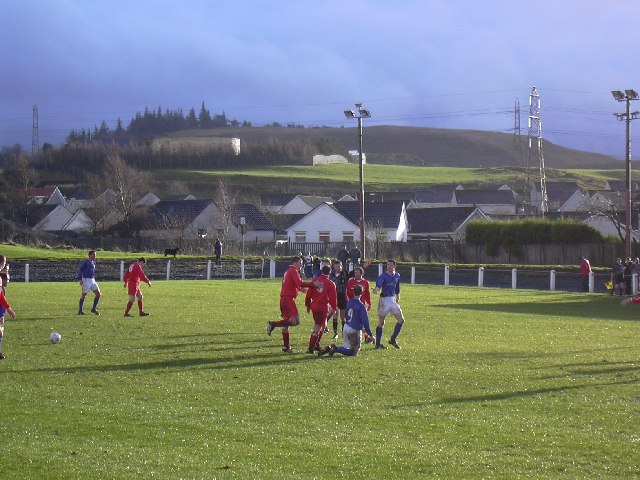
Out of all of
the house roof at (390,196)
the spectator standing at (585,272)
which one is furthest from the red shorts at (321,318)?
the house roof at (390,196)

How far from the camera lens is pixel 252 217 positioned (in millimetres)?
86188

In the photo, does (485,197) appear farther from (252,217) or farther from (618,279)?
(618,279)

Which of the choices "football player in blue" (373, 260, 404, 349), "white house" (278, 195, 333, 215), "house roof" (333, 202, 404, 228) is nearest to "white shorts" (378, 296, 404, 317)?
"football player in blue" (373, 260, 404, 349)

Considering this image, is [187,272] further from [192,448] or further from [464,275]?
[192,448]

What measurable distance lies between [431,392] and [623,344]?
9.00 m

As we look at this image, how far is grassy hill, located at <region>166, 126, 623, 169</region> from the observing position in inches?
7003

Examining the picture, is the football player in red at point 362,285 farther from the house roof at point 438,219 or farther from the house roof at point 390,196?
the house roof at point 390,196

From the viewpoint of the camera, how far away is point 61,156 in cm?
13538

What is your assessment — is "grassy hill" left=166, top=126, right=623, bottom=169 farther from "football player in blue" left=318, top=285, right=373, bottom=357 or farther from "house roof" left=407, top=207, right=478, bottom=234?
"football player in blue" left=318, top=285, right=373, bottom=357

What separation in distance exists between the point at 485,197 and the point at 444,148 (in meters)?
70.1

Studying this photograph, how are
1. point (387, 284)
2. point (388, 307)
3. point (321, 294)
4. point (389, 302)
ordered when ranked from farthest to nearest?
1. point (387, 284)
2. point (389, 302)
3. point (388, 307)
4. point (321, 294)

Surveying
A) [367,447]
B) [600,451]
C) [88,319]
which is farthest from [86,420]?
[88,319]

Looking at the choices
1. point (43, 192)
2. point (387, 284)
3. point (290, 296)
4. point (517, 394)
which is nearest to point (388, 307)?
point (387, 284)

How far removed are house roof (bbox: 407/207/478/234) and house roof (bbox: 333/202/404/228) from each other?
5438mm
